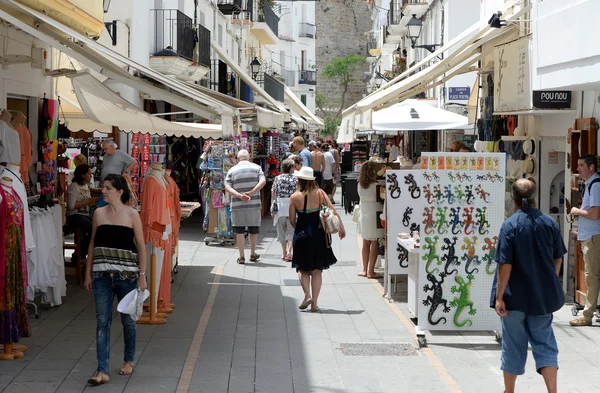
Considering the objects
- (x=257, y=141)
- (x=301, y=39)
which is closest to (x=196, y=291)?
(x=257, y=141)

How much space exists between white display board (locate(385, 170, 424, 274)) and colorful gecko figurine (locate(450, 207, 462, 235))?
1.98m

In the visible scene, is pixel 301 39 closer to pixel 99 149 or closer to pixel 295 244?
pixel 99 149

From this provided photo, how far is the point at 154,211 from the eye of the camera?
1001 cm

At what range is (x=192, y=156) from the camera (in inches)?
942

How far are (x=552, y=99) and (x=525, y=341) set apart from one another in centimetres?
540

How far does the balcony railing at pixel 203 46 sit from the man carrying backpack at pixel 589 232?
51.0 feet

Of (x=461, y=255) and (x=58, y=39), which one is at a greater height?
(x=58, y=39)

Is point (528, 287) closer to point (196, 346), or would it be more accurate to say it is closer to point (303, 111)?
point (196, 346)

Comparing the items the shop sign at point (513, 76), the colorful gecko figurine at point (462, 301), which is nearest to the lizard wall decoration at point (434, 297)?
the colorful gecko figurine at point (462, 301)

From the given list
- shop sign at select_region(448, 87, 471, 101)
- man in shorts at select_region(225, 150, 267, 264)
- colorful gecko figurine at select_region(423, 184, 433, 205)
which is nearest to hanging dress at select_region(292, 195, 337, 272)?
colorful gecko figurine at select_region(423, 184, 433, 205)

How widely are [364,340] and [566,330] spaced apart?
222 centimetres

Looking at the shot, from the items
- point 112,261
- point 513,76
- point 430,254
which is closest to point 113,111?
point 513,76

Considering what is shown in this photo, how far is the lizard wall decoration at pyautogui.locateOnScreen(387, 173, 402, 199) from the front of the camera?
11.2 metres

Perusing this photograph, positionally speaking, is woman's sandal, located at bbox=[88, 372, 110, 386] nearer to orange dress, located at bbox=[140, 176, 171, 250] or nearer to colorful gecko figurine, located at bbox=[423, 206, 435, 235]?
orange dress, located at bbox=[140, 176, 171, 250]
